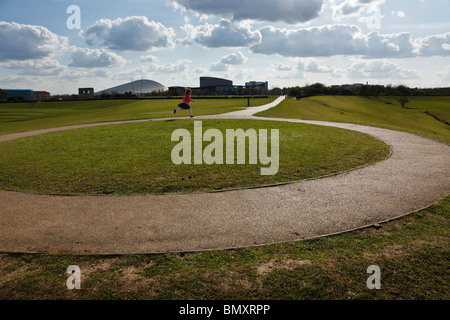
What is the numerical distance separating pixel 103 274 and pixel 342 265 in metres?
3.56

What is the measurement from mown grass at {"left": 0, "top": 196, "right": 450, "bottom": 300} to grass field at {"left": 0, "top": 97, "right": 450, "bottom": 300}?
12 mm

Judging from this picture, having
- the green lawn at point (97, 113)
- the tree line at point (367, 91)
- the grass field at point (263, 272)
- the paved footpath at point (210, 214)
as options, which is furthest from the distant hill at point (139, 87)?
the grass field at point (263, 272)

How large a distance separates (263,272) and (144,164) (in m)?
7.04

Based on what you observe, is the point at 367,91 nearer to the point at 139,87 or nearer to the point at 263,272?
the point at 263,272

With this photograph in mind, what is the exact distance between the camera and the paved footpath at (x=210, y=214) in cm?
526

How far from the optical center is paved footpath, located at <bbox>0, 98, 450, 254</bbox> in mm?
5258

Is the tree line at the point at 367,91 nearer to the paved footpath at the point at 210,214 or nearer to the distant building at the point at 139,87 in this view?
the paved footpath at the point at 210,214

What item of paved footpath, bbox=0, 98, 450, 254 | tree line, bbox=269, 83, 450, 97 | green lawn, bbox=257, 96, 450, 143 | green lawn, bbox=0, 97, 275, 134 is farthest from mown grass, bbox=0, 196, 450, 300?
tree line, bbox=269, 83, 450, 97

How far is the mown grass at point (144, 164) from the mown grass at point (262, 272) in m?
3.29

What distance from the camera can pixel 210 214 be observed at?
631 centimetres

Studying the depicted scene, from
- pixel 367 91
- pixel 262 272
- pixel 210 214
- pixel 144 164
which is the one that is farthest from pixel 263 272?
pixel 367 91

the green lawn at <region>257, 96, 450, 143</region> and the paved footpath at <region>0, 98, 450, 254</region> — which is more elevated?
the green lawn at <region>257, 96, 450, 143</region>

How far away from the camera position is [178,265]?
4.51m

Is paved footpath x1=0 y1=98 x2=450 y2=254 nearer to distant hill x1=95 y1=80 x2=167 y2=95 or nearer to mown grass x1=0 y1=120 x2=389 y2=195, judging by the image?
mown grass x1=0 y1=120 x2=389 y2=195
